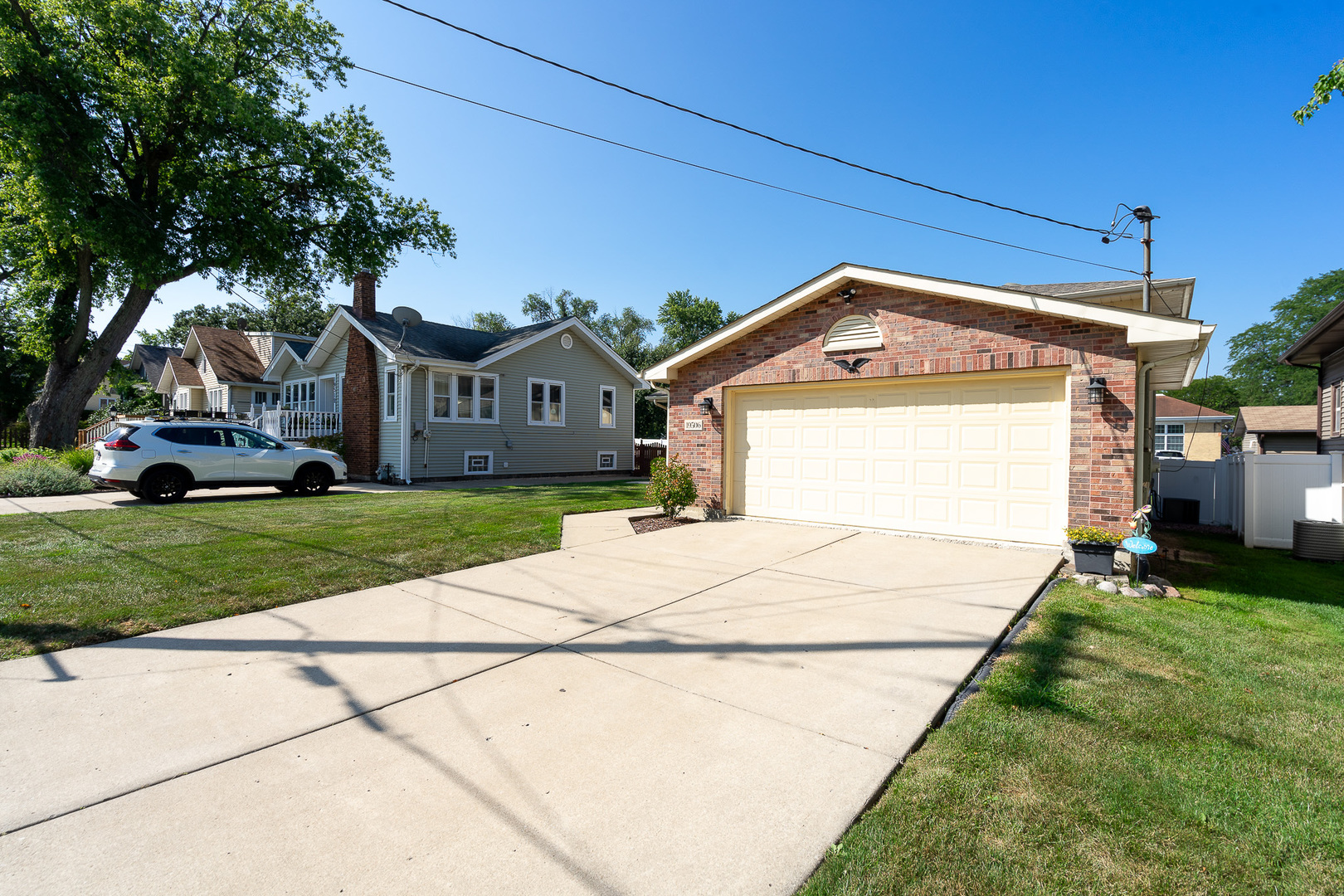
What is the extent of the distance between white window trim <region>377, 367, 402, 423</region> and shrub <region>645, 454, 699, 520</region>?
9.59 meters

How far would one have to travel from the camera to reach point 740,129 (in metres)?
8.07

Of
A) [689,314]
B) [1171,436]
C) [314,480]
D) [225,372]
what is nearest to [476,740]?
[314,480]

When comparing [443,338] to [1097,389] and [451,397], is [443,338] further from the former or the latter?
[1097,389]

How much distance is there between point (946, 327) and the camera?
7.68m

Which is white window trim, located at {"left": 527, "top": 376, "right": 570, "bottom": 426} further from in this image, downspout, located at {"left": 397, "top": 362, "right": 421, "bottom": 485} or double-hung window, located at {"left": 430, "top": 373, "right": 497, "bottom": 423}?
downspout, located at {"left": 397, "top": 362, "right": 421, "bottom": 485}

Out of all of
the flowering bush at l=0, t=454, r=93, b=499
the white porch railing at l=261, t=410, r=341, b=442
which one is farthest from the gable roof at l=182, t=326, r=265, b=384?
the flowering bush at l=0, t=454, r=93, b=499

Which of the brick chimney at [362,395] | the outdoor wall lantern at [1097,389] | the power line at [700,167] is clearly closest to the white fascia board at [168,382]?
the brick chimney at [362,395]

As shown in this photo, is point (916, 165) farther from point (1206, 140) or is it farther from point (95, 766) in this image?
point (95, 766)

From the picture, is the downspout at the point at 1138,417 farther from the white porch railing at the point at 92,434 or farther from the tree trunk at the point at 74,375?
the white porch railing at the point at 92,434

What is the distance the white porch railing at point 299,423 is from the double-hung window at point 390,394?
263 cm

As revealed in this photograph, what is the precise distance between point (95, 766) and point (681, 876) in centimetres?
269

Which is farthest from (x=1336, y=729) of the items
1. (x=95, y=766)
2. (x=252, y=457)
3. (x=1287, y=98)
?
(x=252, y=457)

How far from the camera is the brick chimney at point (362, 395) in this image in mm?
16984

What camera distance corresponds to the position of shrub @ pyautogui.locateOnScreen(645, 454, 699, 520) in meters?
9.82
